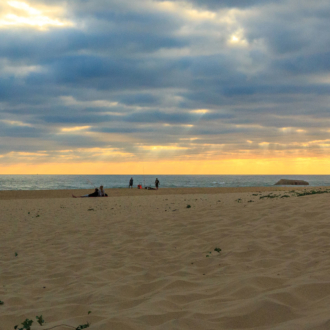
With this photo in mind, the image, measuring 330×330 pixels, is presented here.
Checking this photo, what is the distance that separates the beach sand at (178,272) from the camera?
4863 millimetres

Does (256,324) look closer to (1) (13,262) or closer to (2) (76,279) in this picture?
(2) (76,279)

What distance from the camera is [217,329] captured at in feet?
14.2

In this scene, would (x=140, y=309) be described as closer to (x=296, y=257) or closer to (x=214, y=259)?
(x=214, y=259)

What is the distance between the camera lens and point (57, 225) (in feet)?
49.8

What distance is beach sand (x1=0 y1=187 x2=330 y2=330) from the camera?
4863mm

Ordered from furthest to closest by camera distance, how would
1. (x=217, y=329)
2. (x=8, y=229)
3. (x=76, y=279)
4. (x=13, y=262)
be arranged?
(x=8, y=229) < (x=13, y=262) < (x=76, y=279) < (x=217, y=329)

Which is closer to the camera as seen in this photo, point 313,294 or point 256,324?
point 256,324

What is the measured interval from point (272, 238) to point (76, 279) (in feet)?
19.1

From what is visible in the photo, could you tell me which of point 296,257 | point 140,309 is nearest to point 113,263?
point 140,309

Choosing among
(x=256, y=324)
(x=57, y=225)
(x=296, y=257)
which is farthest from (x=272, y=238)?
(x=57, y=225)

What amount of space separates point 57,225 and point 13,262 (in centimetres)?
582

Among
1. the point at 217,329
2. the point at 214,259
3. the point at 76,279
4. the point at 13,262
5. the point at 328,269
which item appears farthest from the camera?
the point at 13,262

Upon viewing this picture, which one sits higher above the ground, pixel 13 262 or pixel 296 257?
pixel 296 257

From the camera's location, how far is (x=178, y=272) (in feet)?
24.8
